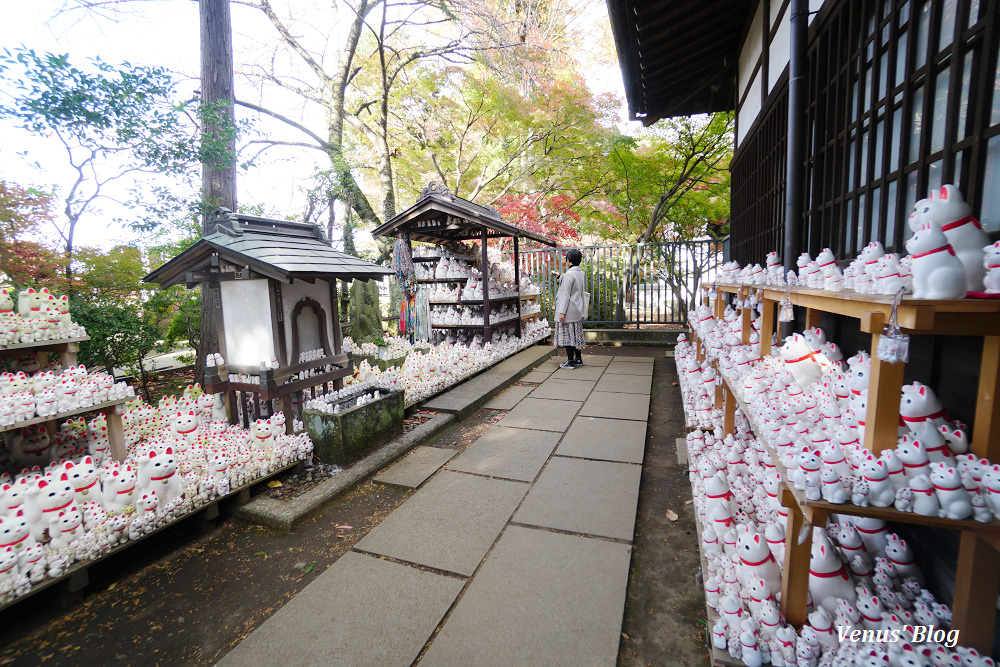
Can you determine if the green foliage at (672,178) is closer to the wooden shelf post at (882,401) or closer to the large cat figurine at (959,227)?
the large cat figurine at (959,227)

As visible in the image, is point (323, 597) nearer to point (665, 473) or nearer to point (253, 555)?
point (253, 555)

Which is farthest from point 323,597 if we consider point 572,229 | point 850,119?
point 572,229

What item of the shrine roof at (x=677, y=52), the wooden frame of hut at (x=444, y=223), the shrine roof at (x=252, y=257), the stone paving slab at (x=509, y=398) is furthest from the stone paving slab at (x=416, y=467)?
the shrine roof at (x=677, y=52)

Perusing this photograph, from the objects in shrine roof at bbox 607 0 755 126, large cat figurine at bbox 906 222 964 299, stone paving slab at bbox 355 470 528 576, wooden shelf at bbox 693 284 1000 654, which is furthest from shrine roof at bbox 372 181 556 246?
large cat figurine at bbox 906 222 964 299

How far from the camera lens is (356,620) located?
7.26ft

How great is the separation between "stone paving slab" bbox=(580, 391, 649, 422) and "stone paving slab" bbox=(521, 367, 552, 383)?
3.72 feet

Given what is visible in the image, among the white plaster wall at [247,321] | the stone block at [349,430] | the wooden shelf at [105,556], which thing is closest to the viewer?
the wooden shelf at [105,556]

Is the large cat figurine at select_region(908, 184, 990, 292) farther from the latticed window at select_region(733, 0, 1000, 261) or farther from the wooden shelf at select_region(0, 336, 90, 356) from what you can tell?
the wooden shelf at select_region(0, 336, 90, 356)

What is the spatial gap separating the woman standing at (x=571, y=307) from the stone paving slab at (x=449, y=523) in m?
4.58

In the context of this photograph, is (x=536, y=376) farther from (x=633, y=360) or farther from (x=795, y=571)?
(x=795, y=571)

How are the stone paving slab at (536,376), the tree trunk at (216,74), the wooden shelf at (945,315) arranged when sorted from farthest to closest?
the stone paving slab at (536,376)
the tree trunk at (216,74)
the wooden shelf at (945,315)

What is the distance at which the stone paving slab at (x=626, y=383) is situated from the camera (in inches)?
253

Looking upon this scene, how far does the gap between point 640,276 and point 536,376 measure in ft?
15.8

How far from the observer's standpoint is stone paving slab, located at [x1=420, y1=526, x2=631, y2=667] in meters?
1.98
